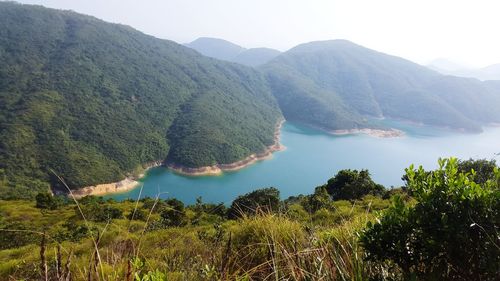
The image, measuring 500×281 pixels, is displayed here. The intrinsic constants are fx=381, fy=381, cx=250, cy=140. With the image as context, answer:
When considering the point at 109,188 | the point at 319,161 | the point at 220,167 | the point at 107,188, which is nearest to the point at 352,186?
the point at 107,188

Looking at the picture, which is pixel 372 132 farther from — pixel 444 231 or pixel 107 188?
pixel 444 231

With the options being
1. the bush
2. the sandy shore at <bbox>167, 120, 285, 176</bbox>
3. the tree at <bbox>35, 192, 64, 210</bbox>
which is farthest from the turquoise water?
the bush

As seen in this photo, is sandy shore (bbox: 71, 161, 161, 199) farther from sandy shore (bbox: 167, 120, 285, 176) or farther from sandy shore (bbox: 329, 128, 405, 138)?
sandy shore (bbox: 329, 128, 405, 138)

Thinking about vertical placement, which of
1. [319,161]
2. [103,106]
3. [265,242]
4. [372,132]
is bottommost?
[319,161]

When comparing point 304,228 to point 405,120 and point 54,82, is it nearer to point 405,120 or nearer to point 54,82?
point 54,82

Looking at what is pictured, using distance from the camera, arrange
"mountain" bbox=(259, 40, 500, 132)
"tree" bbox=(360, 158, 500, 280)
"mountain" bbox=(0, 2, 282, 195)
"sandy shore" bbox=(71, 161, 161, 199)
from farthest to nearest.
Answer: "mountain" bbox=(259, 40, 500, 132) → "mountain" bbox=(0, 2, 282, 195) → "sandy shore" bbox=(71, 161, 161, 199) → "tree" bbox=(360, 158, 500, 280)

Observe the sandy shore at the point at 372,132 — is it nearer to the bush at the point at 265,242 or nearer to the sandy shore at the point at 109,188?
the sandy shore at the point at 109,188

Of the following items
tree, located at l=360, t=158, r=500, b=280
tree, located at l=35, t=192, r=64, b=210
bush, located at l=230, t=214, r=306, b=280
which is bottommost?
tree, located at l=35, t=192, r=64, b=210
